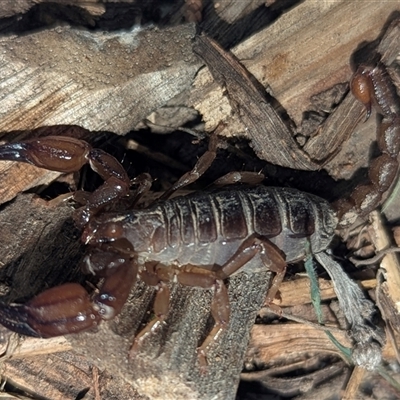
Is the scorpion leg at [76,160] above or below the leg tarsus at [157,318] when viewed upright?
above

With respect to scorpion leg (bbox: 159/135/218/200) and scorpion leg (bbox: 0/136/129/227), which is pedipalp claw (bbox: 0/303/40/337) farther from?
scorpion leg (bbox: 159/135/218/200)

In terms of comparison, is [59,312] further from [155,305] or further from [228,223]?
[228,223]

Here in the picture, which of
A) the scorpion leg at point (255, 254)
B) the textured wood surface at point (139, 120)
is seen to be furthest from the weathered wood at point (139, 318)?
the scorpion leg at point (255, 254)

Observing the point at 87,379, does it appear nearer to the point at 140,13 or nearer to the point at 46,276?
the point at 46,276

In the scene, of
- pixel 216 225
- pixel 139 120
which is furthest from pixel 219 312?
pixel 139 120

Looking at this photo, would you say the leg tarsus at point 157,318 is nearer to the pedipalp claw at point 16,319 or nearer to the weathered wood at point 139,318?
the weathered wood at point 139,318

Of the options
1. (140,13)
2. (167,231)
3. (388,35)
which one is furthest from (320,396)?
(140,13)
